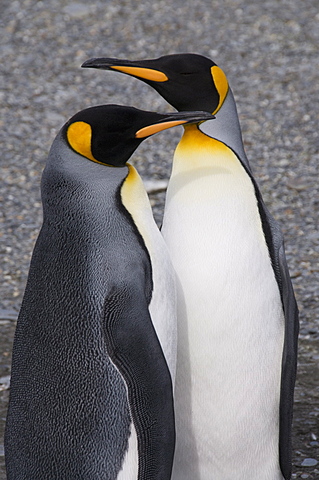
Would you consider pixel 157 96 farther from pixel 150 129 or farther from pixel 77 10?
pixel 150 129

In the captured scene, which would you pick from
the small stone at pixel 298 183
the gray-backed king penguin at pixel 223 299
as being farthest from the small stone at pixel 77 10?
the gray-backed king penguin at pixel 223 299

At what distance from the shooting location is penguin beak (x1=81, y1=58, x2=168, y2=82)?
251 centimetres

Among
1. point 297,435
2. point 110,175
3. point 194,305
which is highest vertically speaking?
point 110,175

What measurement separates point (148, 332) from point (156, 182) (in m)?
3.32

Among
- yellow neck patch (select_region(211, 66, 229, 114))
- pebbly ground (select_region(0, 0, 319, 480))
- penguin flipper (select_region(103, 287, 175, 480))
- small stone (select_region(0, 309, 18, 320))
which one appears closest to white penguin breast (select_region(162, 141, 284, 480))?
yellow neck patch (select_region(211, 66, 229, 114))

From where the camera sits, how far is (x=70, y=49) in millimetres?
7461

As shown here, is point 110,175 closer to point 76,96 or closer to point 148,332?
point 148,332

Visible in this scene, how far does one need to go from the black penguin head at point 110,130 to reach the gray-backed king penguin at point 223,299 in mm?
257

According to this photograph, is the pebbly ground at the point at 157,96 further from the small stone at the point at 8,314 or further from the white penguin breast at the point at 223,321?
the white penguin breast at the point at 223,321

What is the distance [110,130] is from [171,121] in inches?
7.9

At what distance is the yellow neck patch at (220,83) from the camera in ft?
8.89

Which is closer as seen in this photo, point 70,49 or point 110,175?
point 110,175

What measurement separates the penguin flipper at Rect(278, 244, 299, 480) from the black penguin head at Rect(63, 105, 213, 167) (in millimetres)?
674

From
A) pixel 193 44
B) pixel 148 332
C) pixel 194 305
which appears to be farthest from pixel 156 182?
pixel 148 332
